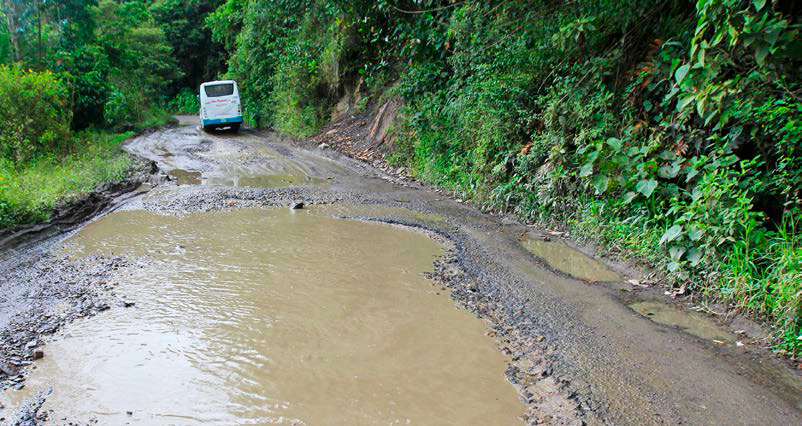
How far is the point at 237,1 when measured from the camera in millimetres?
24672

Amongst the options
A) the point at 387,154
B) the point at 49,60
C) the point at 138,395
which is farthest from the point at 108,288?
the point at 49,60

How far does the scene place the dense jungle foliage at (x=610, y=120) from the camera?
13.5ft

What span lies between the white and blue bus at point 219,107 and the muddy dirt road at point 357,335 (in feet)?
46.9

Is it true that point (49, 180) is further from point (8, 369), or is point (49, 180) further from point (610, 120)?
point (610, 120)

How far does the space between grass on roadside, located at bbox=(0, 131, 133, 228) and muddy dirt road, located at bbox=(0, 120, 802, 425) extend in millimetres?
726

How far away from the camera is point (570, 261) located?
560 centimetres

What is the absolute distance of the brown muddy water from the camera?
9.93 feet

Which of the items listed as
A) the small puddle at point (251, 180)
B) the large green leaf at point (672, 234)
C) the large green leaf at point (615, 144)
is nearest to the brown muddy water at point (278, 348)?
the large green leaf at point (672, 234)

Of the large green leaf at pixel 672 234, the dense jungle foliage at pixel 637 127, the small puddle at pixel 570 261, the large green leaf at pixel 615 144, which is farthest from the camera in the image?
the large green leaf at pixel 615 144

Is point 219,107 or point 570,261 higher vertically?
point 219,107

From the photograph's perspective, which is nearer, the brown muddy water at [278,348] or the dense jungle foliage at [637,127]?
the brown muddy water at [278,348]

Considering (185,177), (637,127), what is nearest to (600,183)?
(637,127)

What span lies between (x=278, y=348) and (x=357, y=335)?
61 cm

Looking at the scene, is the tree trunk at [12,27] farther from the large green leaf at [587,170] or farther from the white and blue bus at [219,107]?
the large green leaf at [587,170]
